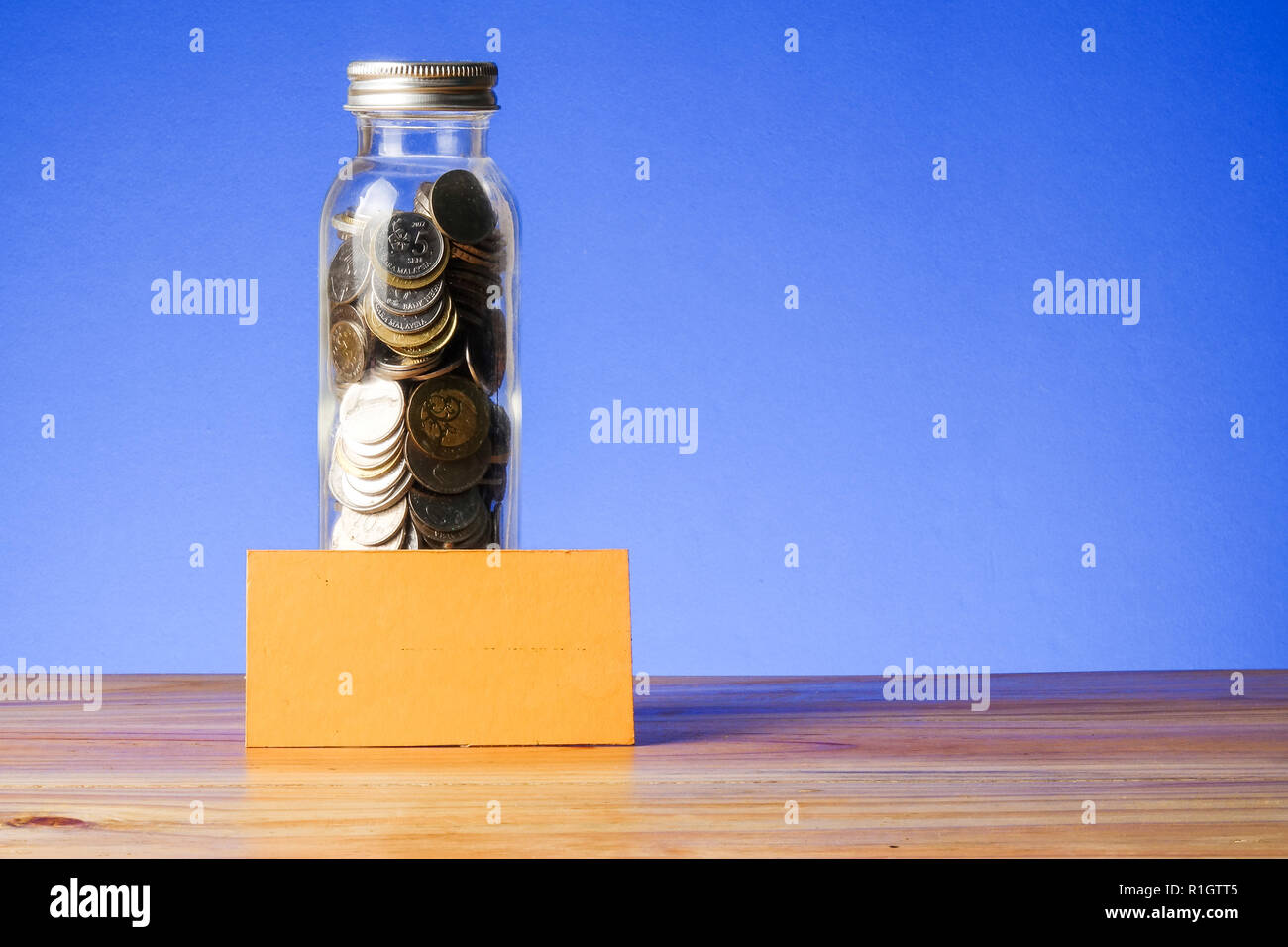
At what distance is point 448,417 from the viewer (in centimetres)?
93

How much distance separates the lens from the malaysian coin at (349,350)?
949mm

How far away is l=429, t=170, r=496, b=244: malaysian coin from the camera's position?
933 millimetres

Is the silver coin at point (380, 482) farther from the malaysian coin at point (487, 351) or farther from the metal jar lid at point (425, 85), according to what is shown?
the metal jar lid at point (425, 85)

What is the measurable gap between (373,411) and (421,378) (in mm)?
40

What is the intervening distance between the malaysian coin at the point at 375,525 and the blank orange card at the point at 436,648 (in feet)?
0.15

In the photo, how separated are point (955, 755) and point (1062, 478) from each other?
1642mm

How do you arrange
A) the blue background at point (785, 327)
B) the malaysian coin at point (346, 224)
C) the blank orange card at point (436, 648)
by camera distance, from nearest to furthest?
the blank orange card at point (436, 648) < the malaysian coin at point (346, 224) < the blue background at point (785, 327)

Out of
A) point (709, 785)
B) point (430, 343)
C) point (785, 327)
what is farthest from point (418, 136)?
point (785, 327)

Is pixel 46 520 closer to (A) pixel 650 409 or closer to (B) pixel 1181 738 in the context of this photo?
(A) pixel 650 409

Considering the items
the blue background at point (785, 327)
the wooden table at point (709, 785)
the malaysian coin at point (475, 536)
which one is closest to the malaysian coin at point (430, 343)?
the malaysian coin at point (475, 536)

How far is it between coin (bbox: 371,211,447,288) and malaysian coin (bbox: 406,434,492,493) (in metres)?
0.11

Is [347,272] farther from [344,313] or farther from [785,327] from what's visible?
[785,327]
